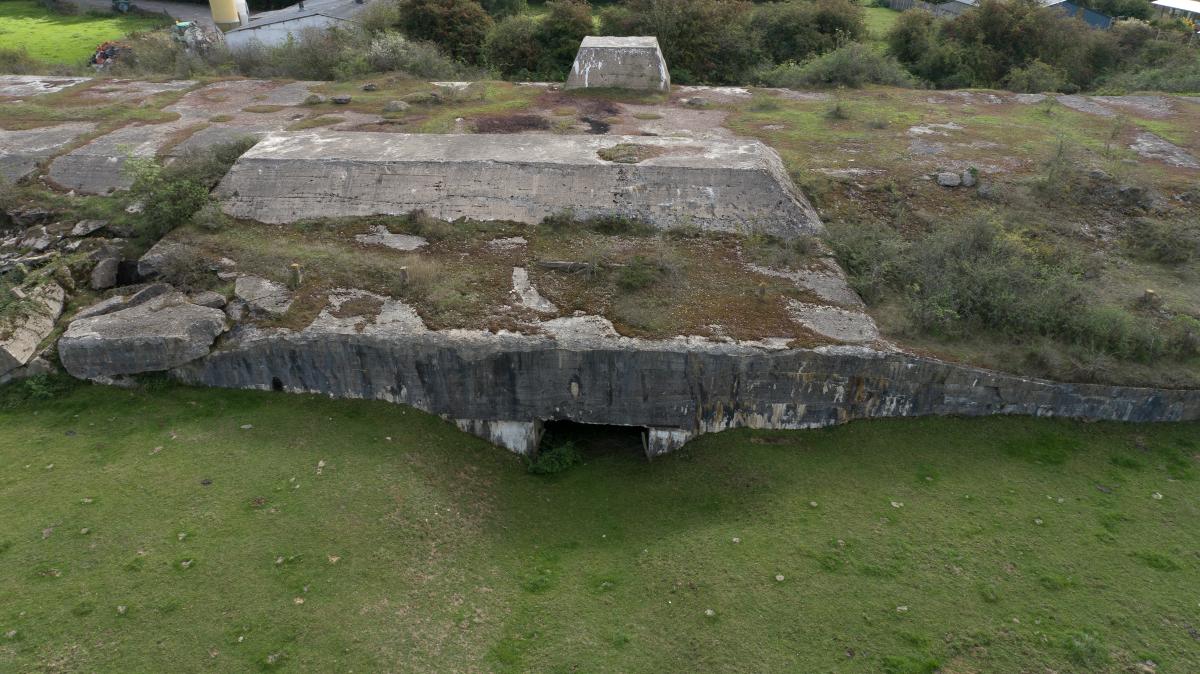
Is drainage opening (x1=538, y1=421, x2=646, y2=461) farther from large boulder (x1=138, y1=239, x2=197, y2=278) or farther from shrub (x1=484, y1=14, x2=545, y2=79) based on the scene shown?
shrub (x1=484, y1=14, x2=545, y2=79)

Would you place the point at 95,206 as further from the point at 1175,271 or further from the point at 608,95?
the point at 1175,271

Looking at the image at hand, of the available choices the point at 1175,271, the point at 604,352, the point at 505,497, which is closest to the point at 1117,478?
the point at 1175,271

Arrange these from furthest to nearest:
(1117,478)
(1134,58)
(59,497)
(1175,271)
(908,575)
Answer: (1134,58), (1175,271), (1117,478), (59,497), (908,575)

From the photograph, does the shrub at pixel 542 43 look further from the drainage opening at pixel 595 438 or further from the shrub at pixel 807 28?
the drainage opening at pixel 595 438

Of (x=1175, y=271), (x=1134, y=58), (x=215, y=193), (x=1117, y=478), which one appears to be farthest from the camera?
(x=1134, y=58)

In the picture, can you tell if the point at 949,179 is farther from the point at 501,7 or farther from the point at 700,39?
the point at 501,7

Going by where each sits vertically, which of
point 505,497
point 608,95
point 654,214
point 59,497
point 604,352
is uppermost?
point 608,95

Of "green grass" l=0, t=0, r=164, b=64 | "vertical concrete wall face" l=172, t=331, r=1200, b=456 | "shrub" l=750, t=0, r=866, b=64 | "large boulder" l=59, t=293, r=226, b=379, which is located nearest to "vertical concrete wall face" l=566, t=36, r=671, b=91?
"shrub" l=750, t=0, r=866, b=64
